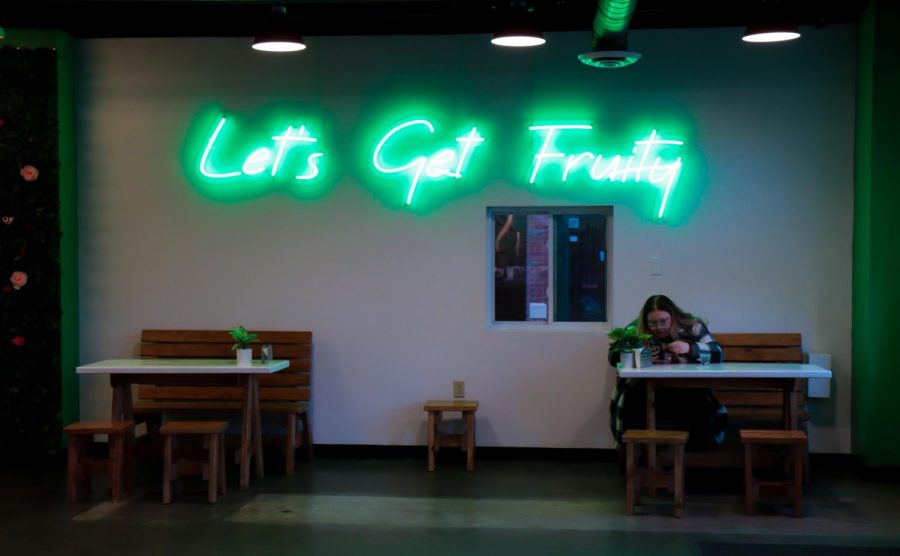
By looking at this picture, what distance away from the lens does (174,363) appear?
7934mm

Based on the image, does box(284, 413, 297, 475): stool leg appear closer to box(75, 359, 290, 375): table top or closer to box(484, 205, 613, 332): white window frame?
box(75, 359, 290, 375): table top

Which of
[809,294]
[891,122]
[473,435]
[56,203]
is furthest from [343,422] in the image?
[891,122]

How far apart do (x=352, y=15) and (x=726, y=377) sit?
→ 150 inches

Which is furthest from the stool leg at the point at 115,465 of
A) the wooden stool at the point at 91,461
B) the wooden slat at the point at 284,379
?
the wooden slat at the point at 284,379

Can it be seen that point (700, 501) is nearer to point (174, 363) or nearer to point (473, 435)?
point (473, 435)

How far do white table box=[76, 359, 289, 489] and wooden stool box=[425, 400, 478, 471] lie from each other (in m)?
1.15

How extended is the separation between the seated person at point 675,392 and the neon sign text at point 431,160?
1.94 m

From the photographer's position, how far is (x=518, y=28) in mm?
6965

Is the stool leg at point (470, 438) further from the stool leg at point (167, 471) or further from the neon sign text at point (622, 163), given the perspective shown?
the stool leg at point (167, 471)

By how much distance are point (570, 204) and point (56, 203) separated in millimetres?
3947

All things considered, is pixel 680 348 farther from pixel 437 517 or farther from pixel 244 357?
pixel 244 357

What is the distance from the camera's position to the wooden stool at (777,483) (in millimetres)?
6867

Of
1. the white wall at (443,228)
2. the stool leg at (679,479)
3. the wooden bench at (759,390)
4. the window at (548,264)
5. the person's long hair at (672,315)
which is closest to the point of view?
the stool leg at (679,479)

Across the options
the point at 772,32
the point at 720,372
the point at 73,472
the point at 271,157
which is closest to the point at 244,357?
the point at 73,472
